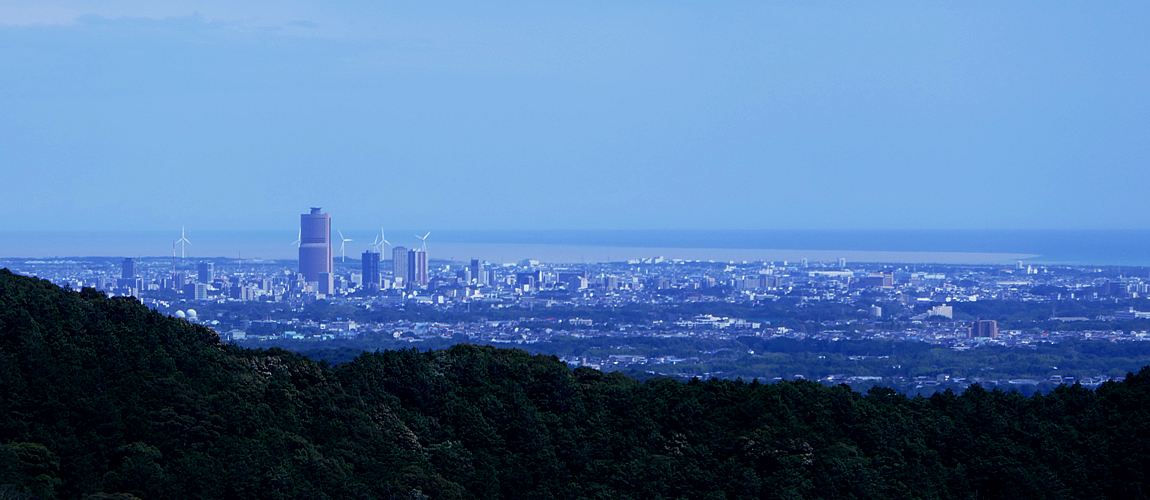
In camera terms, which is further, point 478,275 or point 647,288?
point 478,275

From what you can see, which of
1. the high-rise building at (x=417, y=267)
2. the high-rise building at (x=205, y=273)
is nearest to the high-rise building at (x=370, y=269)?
the high-rise building at (x=417, y=267)

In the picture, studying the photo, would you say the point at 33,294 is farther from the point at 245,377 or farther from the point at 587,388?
the point at 587,388

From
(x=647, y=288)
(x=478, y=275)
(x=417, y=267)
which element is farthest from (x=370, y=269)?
(x=647, y=288)

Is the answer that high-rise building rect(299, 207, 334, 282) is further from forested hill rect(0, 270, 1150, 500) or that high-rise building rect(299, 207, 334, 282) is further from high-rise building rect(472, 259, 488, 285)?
forested hill rect(0, 270, 1150, 500)

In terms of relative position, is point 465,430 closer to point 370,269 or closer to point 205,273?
point 205,273

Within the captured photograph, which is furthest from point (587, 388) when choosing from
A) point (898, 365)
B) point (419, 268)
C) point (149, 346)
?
point (419, 268)

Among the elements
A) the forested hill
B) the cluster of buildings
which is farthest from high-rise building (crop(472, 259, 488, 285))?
the forested hill
